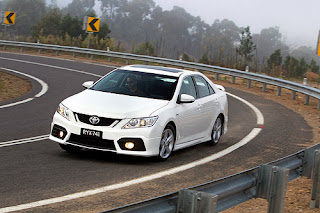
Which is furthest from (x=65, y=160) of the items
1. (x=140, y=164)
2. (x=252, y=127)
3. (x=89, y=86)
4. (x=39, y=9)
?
(x=39, y=9)

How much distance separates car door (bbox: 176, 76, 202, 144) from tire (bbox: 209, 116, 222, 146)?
2.62 feet

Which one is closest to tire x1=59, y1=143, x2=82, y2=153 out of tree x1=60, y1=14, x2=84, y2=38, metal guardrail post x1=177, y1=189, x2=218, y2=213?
metal guardrail post x1=177, y1=189, x2=218, y2=213

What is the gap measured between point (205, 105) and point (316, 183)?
4.26 m

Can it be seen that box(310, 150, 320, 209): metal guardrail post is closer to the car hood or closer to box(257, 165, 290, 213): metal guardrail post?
box(257, 165, 290, 213): metal guardrail post

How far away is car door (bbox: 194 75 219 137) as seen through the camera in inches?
466

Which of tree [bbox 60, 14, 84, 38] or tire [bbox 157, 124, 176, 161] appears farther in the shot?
tree [bbox 60, 14, 84, 38]

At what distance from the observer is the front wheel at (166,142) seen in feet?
33.9

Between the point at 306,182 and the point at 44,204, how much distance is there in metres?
4.75

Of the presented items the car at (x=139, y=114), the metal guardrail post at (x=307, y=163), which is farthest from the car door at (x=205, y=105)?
the metal guardrail post at (x=307, y=163)

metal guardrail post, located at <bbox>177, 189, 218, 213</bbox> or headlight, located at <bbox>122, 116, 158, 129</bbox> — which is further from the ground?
metal guardrail post, located at <bbox>177, 189, 218, 213</bbox>

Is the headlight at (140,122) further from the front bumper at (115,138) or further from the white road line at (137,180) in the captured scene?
the white road line at (137,180)

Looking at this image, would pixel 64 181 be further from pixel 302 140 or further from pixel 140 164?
pixel 302 140

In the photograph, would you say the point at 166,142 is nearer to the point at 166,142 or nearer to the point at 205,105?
the point at 166,142

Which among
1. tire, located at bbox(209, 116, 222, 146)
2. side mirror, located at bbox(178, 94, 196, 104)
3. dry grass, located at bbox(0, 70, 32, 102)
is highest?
side mirror, located at bbox(178, 94, 196, 104)
